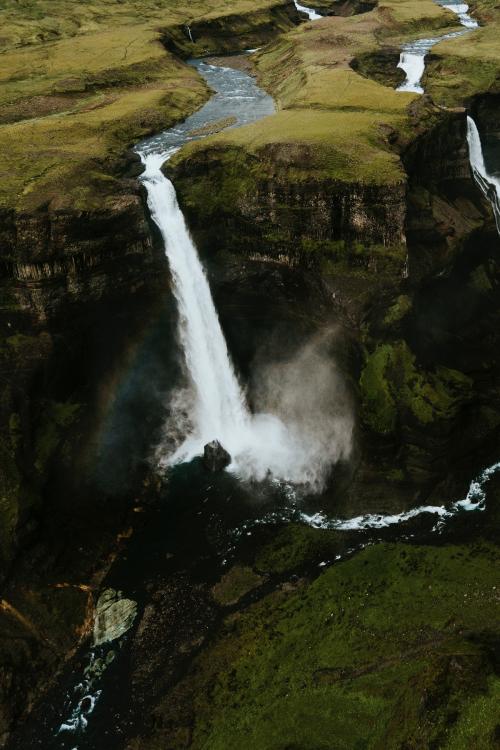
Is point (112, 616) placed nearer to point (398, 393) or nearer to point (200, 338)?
point (200, 338)

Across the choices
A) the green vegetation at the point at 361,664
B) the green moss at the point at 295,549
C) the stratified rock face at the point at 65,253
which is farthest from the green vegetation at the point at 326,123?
the green vegetation at the point at 361,664

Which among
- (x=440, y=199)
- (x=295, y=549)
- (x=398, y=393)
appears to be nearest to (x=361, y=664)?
(x=295, y=549)

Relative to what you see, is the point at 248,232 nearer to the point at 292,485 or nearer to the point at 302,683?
the point at 292,485

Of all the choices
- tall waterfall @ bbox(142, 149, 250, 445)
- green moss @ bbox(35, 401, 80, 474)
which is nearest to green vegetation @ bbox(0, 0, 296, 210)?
tall waterfall @ bbox(142, 149, 250, 445)

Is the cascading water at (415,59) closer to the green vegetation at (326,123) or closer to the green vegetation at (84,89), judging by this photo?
the green vegetation at (326,123)

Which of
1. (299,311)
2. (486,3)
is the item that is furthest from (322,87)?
(486,3)
